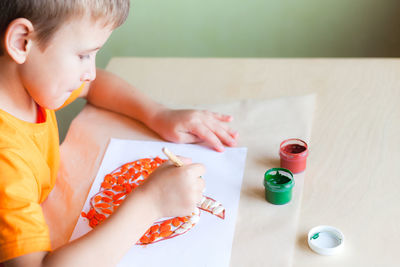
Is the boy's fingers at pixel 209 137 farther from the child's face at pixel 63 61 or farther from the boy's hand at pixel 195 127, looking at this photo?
the child's face at pixel 63 61

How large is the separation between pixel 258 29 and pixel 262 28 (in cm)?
2

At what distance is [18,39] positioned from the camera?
2.61 feet

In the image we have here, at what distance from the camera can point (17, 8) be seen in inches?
30.6

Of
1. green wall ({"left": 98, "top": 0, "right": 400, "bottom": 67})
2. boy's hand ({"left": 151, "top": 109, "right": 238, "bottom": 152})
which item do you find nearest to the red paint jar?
boy's hand ({"left": 151, "top": 109, "right": 238, "bottom": 152})

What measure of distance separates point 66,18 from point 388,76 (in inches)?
31.6

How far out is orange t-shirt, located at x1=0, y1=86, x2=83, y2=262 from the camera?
78 centimetres

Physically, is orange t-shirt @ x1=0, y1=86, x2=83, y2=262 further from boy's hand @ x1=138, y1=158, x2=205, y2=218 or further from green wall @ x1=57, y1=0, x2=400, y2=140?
green wall @ x1=57, y1=0, x2=400, y2=140

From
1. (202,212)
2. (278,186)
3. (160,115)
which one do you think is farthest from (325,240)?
(160,115)

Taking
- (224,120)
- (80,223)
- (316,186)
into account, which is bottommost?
(80,223)

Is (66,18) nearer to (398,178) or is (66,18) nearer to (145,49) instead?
(398,178)

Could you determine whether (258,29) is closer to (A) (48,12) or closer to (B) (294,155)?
(B) (294,155)

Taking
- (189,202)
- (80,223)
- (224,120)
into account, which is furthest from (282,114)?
(80,223)

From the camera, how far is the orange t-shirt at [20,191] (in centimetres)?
78

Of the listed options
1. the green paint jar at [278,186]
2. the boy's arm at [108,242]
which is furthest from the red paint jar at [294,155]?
the boy's arm at [108,242]
